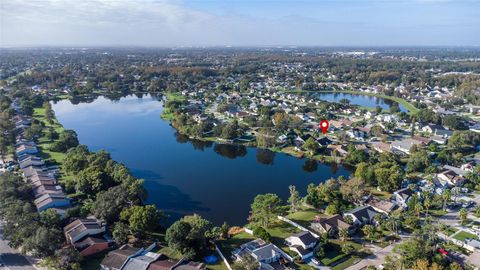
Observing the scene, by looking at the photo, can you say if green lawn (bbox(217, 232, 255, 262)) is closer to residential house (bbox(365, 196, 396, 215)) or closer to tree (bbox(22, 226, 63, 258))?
tree (bbox(22, 226, 63, 258))

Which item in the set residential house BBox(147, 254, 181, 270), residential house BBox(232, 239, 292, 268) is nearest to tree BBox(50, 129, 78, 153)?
residential house BBox(147, 254, 181, 270)

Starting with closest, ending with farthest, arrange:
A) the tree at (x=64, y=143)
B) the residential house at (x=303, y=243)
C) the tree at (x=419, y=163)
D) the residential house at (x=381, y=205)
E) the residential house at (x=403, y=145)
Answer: the residential house at (x=303, y=243) < the residential house at (x=381, y=205) < the tree at (x=419, y=163) < the tree at (x=64, y=143) < the residential house at (x=403, y=145)

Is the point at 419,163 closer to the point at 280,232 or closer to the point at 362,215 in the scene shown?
the point at 362,215

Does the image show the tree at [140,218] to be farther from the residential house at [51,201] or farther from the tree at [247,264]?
the tree at [247,264]

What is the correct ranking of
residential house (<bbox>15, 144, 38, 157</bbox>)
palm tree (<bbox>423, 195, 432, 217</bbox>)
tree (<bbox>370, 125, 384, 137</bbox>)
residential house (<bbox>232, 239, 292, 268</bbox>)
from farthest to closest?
tree (<bbox>370, 125, 384, 137</bbox>)
residential house (<bbox>15, 144, 38, 157</bbox>)
palm tree (<bbox>423, 195, 432, 217</bbox>)
residential house (<bbox>232, 239, 292, 268</bbox>)

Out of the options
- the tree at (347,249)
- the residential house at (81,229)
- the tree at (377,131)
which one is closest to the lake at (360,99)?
the tree at (377,131)
